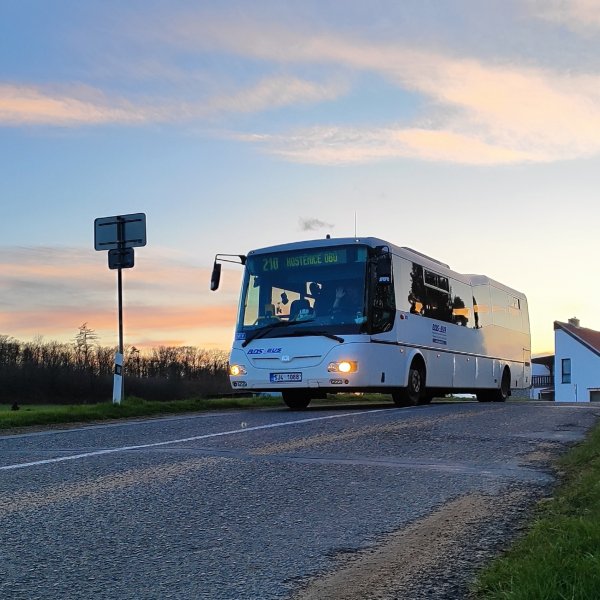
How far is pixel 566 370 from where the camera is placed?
196 ft

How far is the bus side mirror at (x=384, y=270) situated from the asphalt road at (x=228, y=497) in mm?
4973

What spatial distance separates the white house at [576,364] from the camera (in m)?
57.5

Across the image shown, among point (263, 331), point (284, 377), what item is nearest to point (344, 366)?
point (284, 377)

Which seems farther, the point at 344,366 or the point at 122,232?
the point at 122,232

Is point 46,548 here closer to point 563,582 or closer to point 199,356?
point 563,582

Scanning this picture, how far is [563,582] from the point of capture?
3307mm

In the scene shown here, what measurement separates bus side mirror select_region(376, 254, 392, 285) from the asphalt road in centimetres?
497

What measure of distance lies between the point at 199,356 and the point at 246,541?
112 metres

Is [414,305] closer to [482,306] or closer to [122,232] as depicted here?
[482,306]

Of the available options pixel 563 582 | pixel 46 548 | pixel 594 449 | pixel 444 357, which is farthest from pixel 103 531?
pixel 444 357

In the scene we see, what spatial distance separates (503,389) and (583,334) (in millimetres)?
38620

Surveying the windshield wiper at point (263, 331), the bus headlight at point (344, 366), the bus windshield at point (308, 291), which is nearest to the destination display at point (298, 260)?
the bus windshield at point (308, 291)

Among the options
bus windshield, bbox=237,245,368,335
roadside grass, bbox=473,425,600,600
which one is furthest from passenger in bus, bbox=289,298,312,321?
roadside grass, bbox=473,425,600,600

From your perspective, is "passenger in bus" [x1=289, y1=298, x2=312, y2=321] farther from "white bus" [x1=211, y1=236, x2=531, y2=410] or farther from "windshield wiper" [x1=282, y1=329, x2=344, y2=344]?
"windshield wiper" [x1=282, y1=329, x2=344, y2=344]
